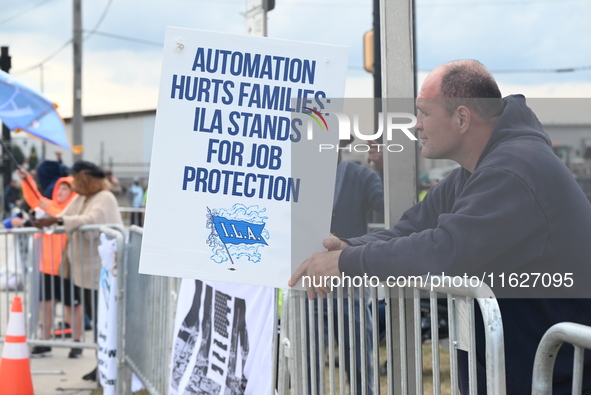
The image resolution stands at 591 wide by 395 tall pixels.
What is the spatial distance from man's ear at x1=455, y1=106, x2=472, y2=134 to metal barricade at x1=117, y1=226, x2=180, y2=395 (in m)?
2.63

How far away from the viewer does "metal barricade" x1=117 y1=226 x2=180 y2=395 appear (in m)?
5.14

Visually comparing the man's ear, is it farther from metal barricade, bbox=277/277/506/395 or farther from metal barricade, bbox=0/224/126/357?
metal barricade, bbox=0/224/126/357

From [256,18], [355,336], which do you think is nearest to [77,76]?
[256,18]

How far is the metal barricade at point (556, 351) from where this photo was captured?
6.61 feet

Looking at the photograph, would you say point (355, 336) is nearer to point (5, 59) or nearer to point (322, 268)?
point (322, 268)

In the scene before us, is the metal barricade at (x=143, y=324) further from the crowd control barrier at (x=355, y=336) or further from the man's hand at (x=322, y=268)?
the man's hand at (x=322, y=268)

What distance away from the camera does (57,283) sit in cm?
777

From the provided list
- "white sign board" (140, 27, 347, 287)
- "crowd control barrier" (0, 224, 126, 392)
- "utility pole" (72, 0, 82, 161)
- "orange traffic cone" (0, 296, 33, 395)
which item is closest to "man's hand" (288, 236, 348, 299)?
"white sign board" (140, 27, 347, 287)

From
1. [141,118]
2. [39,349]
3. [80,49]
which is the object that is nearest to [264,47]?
[39,349]

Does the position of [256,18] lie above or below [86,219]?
above

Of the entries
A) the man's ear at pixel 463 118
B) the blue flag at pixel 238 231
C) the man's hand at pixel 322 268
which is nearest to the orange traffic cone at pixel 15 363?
the blue flag at pixel 238 231

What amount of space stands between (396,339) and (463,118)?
0.88m

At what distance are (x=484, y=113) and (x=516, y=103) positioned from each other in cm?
11

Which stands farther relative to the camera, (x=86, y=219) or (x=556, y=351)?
(x=86, y=219)
